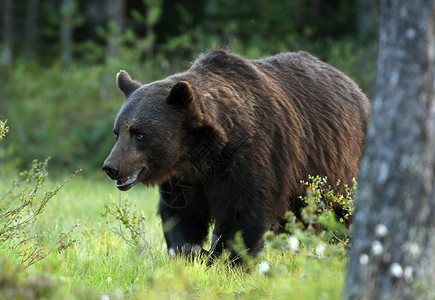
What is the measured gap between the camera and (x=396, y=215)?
9.66 ft

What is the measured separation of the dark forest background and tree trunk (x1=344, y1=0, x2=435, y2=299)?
936 centimetres

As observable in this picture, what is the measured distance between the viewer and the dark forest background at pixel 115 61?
14664 mm

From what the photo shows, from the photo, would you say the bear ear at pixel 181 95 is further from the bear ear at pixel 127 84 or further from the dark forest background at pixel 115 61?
the dark forest background at pixel 115 61

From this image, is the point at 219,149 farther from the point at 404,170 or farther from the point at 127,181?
the point at 404,170

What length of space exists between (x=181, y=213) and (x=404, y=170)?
2947mm

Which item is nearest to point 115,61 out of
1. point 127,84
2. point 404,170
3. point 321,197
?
point 127,84

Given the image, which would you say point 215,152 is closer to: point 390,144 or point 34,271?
point 34,271

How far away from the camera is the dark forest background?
14.7 meters

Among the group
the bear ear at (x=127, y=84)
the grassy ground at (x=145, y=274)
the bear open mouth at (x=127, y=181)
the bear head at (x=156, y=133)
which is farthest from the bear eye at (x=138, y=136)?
the grassy ground at (x=145, y=274)

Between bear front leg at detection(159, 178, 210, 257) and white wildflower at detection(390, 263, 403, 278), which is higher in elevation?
white wildflower at detection(390, 263, 403, 278)

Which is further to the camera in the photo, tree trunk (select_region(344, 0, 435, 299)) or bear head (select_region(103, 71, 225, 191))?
bear head (select_region(103, 71, 225, 191))

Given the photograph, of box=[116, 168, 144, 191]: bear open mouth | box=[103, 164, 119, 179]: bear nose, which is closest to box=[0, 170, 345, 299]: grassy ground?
box=[116, 168, 144, 191]: bear open mouth

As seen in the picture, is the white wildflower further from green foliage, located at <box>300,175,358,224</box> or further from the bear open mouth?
the bear open mouth

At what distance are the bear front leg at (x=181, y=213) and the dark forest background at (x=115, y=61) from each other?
694cm
